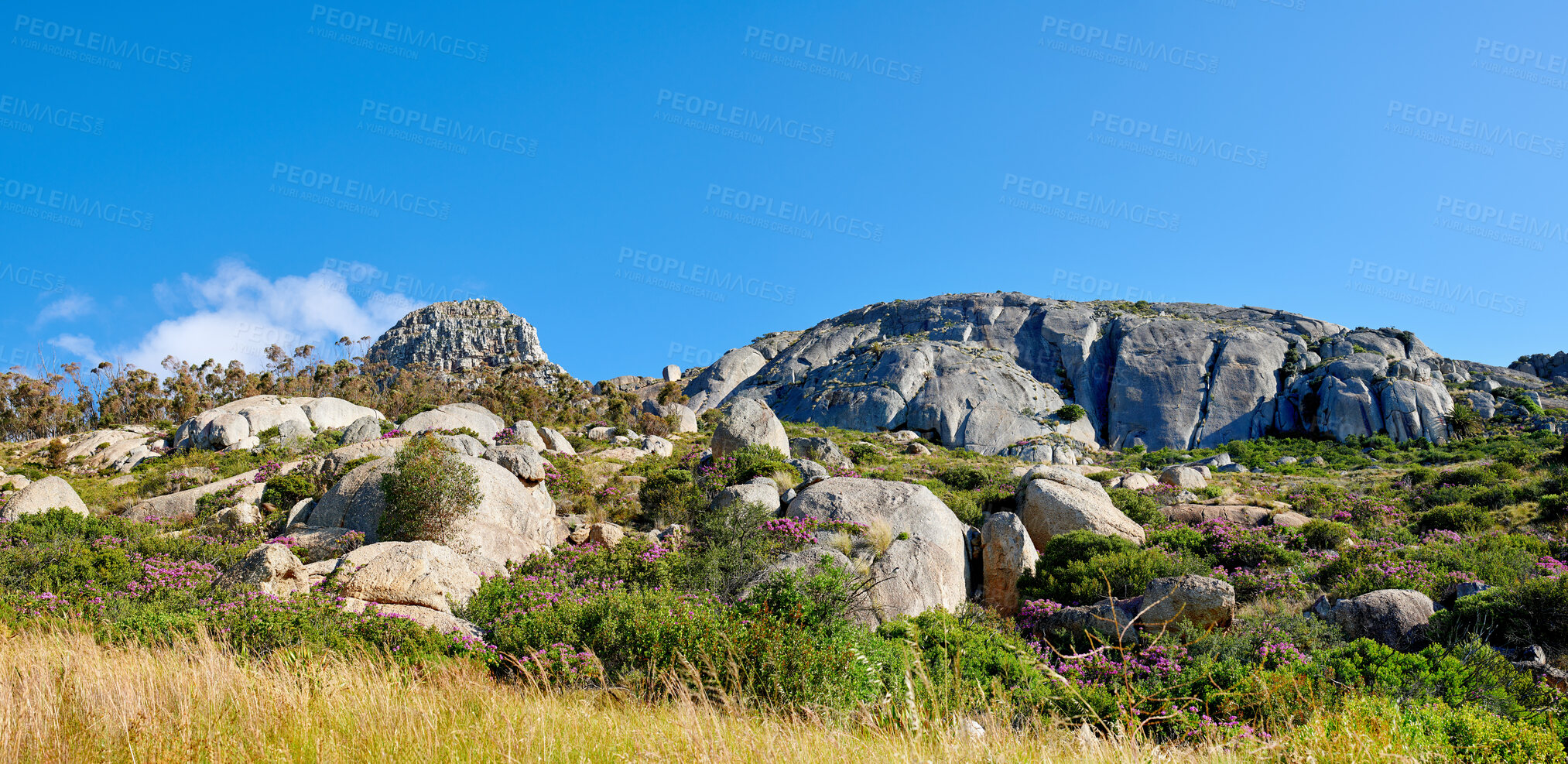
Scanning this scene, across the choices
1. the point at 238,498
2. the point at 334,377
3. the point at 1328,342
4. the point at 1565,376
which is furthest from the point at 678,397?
the point at 1565,376

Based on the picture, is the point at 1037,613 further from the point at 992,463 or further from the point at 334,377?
Result: the point at 334,377

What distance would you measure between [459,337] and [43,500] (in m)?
103

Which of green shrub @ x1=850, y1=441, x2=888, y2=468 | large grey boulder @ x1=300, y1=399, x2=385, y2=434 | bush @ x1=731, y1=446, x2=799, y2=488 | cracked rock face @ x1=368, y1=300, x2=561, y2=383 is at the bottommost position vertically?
bush @ x1=731, y1=446, x2=799, y2=488

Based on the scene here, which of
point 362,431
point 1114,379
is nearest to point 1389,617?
point 362,431

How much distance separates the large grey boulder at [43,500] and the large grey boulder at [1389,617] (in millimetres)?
24071

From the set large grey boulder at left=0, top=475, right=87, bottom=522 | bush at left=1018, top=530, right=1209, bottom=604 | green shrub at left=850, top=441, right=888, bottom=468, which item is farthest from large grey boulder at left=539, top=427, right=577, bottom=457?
bush at left=1018, top=530, right=1209, bottom=604

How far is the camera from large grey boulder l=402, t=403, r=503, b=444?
2584cm

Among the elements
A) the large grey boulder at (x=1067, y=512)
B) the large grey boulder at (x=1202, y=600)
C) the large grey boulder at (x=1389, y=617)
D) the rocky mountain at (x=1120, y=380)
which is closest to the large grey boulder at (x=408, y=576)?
the large grey boulder at (x=1202, y=600)

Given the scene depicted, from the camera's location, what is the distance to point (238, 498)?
1703 cm

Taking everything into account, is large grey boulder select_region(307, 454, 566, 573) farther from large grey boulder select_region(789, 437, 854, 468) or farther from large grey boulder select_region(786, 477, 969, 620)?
large grey boulder select_region(789, 437, 854, 468)

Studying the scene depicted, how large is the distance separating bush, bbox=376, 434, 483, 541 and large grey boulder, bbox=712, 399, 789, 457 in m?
10.1

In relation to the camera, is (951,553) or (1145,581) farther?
(951,553)

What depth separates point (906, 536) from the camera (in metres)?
13.8

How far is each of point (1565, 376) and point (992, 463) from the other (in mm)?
68517
